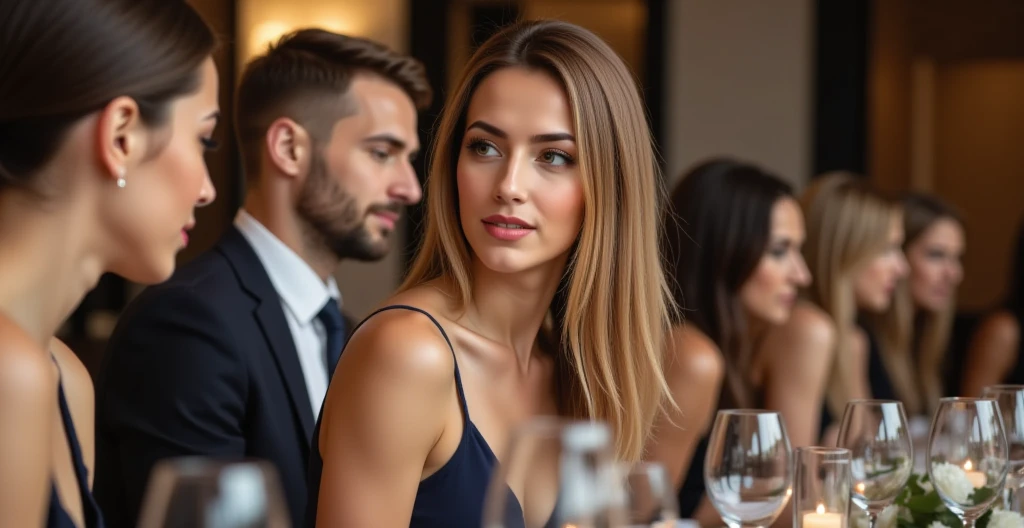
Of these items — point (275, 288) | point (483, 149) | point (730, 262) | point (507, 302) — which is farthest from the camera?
point (730, 262)

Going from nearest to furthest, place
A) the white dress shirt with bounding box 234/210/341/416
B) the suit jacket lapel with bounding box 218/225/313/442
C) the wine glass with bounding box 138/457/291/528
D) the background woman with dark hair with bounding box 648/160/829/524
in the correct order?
the wine glass with bounding box 138/457/291/528
the suit jacket lapel with bounding box 218/225/313/442
the white dress shirt with bounding box 234/210/341/416
the background woman with dark hair with bounding box 648/160/829/524

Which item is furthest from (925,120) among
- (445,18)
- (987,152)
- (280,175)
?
(280,175)

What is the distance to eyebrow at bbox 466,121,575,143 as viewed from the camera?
2008 mm

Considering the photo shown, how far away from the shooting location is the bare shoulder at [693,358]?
125 inches

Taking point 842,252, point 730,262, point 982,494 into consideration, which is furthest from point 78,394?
point 842,252

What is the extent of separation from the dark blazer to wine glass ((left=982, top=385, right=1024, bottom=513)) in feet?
4.53

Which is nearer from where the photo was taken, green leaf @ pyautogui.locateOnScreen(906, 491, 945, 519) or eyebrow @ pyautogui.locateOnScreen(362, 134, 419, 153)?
green leaf @ pyautogui.locateOnScreen(906, 491, 945, 519)

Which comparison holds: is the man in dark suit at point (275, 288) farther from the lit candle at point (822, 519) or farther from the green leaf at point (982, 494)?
the green leaf at point (982, 494)

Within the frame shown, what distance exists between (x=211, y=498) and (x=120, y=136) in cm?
93

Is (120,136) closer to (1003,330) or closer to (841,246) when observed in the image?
(841,246)

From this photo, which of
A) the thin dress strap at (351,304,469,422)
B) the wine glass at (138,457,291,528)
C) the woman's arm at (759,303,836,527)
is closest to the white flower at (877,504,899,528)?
the thin dress strap at (351,304,469,422)

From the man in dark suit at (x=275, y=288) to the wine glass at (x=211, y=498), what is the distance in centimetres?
183

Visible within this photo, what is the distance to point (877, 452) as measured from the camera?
5.89 feet

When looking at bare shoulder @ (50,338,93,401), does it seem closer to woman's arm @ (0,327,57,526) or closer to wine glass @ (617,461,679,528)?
woman's arm @ (0,327,57,526)
